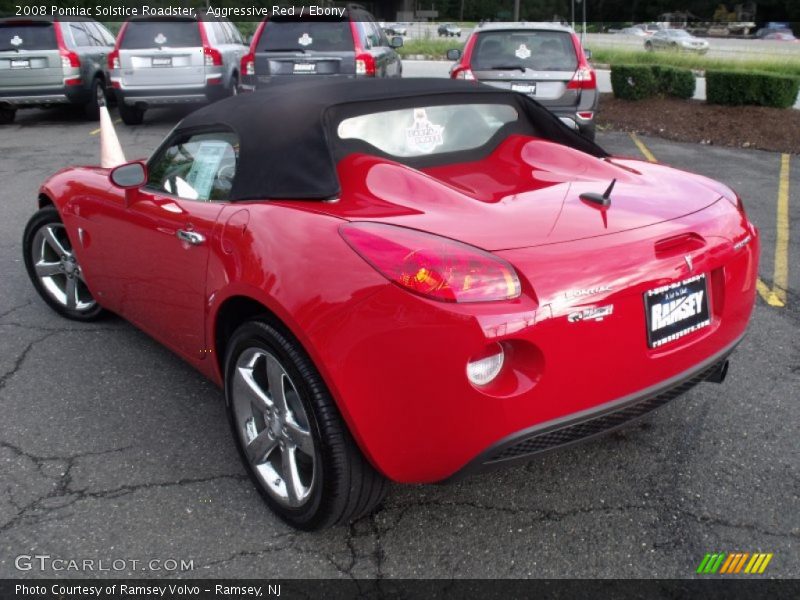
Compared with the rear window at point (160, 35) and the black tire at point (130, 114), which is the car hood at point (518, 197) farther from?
the black tire at point (130, 114)

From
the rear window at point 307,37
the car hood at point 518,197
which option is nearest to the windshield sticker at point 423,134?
the car hood at point 518,197

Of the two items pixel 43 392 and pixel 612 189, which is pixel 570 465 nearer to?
pixel 612 189

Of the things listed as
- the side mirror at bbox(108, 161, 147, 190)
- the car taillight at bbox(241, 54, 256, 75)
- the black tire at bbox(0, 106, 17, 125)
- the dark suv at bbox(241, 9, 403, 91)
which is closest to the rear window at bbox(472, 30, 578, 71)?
the dark suv at bbox(241, 9, 403, 91)

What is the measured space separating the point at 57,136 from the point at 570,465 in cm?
1129

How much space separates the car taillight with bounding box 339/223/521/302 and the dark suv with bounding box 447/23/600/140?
7.24 m

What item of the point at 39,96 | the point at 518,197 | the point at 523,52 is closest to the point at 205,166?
the point at 518,197

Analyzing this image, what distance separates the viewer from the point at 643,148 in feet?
35.5

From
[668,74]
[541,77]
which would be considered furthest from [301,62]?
[668,74]

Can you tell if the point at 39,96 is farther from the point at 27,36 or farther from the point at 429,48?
the point at 429,48

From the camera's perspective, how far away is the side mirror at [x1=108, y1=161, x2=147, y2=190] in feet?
11.0

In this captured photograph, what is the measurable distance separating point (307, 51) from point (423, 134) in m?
8.46

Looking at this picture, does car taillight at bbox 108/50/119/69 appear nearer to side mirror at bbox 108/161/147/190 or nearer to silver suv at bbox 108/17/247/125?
silver suv at bbox 108/17/247/125

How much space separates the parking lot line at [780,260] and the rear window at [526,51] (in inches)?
117

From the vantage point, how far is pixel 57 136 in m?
11.9
